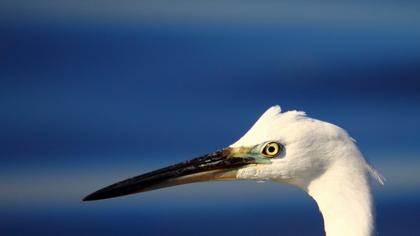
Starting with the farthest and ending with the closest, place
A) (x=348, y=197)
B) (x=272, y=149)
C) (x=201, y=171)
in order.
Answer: (x=201, y=171), (x=272, y=149), (x=348, y=197)

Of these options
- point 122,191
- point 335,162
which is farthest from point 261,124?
point 122,191

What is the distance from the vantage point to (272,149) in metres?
3.80

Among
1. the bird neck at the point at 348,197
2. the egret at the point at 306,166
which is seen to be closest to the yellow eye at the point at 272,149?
the egret at the point at 306,166

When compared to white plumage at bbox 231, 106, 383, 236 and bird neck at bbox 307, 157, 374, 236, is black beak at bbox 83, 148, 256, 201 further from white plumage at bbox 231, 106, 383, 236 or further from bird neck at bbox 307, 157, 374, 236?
bird neck at bbox 307, 157, 374, 236

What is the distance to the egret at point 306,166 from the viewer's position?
3.69 meters

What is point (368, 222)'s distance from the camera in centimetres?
367

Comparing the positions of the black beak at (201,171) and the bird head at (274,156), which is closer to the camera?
the bird head at (274,156)

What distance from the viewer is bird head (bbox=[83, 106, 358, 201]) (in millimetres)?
3734

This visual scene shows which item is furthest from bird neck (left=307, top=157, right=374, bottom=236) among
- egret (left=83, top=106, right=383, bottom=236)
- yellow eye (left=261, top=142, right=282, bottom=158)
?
yellow eye (left=261, top=142, right=282, bottom=158)

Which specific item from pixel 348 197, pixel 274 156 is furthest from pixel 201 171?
pixel 348 197

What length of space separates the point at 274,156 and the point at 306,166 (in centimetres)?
12

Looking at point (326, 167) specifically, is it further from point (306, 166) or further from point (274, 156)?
point (274, 156)

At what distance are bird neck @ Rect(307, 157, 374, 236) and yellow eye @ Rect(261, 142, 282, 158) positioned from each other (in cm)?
19

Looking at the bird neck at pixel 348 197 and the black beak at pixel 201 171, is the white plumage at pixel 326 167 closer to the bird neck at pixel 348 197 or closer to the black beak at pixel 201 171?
the bird neck at pixel 348 197
